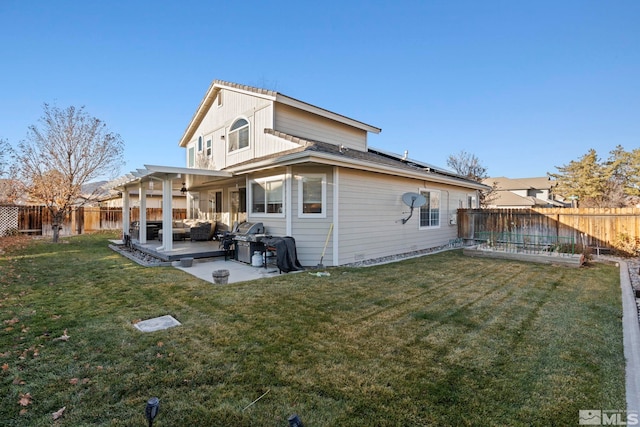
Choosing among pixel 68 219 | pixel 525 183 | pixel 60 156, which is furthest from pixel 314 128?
pixel 525 183

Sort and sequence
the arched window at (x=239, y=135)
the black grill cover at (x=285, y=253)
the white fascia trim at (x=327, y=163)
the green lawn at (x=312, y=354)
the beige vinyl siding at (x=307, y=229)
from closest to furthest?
the green lawn at (x=312, y=354)
the white fascia trim at (x=327, y=163)
the black grill cover at (x=285, y=253)
the beige vinyl siding at (x=307, y=229)
the arched window at (x=239, y=135)

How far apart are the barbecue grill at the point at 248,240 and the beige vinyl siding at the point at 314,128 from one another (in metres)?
3.26

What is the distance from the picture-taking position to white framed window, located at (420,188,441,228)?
38.3 feet

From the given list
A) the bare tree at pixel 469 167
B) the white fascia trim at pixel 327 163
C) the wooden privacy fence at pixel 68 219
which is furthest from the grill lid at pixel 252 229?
the bare tree at pixel 469 167

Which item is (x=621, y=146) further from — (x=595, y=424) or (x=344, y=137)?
(x=595, y=424)

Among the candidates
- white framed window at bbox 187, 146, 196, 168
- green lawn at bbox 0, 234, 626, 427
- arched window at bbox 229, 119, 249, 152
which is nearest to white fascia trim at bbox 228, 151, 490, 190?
arched window at bbox 229, 119, 249, 152

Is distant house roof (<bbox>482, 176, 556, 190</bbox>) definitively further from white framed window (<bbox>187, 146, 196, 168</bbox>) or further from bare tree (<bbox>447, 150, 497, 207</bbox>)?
white framed window (<bbox>187, 146, 196, 168</bbox>)

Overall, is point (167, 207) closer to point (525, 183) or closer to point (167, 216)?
point (167, 216)

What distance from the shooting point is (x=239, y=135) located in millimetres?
10789

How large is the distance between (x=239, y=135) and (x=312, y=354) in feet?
30.4

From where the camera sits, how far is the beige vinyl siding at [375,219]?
843 centimetres

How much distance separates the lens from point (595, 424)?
2.13 meters

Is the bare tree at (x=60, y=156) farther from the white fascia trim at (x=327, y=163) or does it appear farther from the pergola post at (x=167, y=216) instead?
the white fascia trim at (x=327, y=163)

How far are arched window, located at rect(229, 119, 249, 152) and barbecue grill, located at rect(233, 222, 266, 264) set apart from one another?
3163 mm
